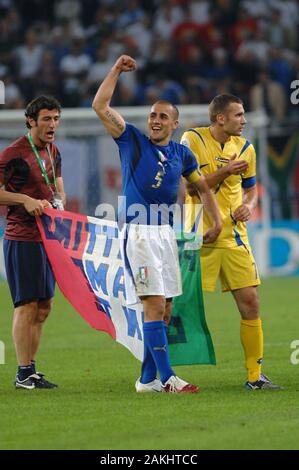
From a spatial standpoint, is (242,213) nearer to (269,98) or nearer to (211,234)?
(211,234)

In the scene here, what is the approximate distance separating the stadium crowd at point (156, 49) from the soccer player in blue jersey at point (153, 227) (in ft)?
43.9

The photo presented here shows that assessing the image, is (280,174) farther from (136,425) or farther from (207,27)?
(136,425)

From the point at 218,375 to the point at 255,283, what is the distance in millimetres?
Result: 1103

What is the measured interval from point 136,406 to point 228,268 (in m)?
1.58

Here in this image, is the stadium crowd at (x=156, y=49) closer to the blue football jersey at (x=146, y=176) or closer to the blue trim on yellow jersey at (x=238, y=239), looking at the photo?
the blue trim on yellow jersey at (x=238, y=239)

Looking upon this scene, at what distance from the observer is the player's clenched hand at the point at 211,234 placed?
8633mm

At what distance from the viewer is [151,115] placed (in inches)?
332

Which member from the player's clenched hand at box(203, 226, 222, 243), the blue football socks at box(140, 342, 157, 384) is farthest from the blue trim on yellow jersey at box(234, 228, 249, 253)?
the blue football socks at box(140, 342, 157, 384)

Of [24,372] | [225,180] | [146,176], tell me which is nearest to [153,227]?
[146,176]

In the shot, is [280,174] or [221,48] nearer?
[280,174]

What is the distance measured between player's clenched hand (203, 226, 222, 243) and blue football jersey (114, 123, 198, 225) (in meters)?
0.43

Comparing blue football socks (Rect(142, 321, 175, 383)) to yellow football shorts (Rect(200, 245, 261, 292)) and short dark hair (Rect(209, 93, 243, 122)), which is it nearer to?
yellow football shorts (Rect(200, 245, 261, 292))

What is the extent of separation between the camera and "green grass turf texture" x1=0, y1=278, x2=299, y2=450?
6.55 meters

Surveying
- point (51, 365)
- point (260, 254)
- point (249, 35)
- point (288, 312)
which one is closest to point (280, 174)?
point (260, 254)
